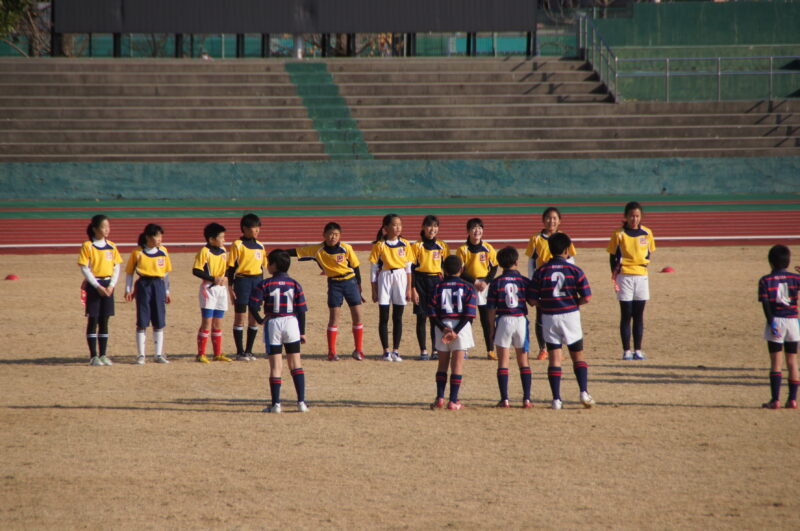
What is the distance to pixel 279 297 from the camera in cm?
909

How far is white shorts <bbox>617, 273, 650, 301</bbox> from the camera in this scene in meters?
11.8

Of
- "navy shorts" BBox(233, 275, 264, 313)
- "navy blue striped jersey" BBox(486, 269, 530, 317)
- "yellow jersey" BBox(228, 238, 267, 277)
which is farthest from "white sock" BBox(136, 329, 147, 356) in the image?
"navy blue striped jersey" BBox(486, 269, 530, 317)

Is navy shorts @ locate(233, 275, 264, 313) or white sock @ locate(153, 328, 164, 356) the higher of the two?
navy shorts @ locate(233, 275, 264, 313)

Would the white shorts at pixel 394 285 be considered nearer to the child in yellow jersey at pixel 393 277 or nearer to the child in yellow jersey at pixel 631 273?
the child in yellow jersey at pixel 393 277

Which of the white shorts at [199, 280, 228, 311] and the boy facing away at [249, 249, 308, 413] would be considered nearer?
the boy facing away at [249, 249, 308, 413]

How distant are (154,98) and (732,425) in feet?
94.9

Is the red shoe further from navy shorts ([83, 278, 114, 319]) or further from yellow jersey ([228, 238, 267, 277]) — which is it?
navy shorts ([83, 278, 114, 319])

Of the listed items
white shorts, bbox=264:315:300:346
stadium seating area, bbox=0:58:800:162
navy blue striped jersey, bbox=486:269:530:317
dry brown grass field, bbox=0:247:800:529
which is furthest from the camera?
stadium seating area, bbox=0:58:800:162

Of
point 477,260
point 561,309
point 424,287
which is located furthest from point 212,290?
point 561,309

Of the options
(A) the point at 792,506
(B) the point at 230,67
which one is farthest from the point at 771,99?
(A) the point at 792,506

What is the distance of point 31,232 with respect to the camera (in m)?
24.4

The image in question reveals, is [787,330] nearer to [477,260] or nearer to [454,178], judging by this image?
[477,260]

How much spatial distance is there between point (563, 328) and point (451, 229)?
53.9 feet

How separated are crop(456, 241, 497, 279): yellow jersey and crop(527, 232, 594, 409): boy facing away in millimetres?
2462
